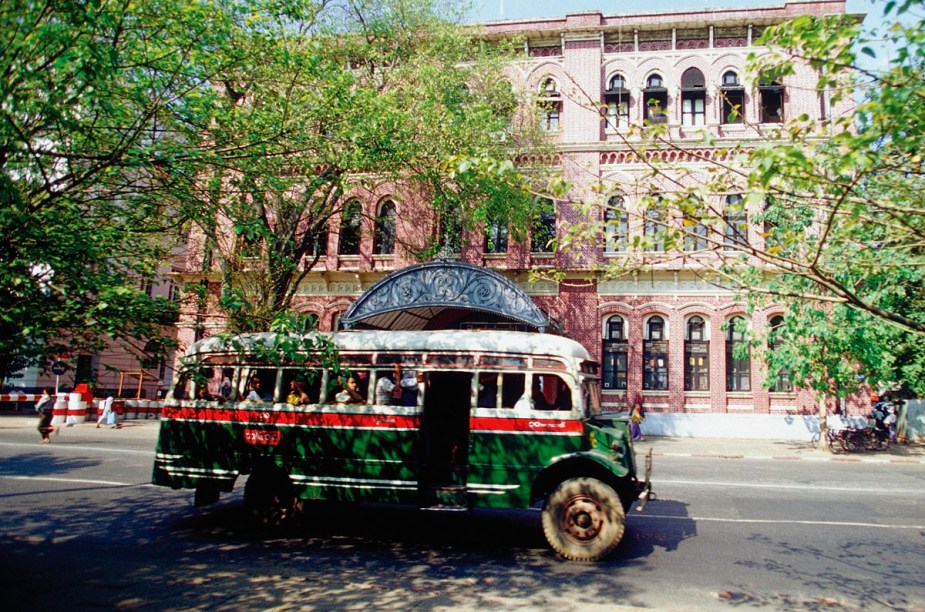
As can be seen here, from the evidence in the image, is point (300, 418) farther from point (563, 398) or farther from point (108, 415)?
point (108, 415)

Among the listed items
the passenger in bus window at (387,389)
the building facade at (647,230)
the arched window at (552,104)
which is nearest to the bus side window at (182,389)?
the passenger in bus window at (387,389)

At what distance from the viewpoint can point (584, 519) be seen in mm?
6980

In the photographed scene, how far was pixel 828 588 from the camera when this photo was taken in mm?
6055

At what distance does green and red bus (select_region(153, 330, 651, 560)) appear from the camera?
23.7ft

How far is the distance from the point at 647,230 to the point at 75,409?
23.1m

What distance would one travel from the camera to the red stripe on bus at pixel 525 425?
725 centimetres

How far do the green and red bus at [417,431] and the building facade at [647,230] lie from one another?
1322 centimetres

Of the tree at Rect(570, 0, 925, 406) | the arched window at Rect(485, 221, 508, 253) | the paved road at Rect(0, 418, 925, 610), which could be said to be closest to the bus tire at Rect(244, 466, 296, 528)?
the paved road at Rect(0, 418, 925, 610)

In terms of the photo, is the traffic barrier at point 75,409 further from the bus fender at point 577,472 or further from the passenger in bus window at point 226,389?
the bus fender at point 577,472

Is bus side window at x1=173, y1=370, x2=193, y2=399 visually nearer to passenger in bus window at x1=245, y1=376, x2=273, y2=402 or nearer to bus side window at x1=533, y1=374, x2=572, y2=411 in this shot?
passenger in bus window at x1=245, y1=376, x2=273, y2=402

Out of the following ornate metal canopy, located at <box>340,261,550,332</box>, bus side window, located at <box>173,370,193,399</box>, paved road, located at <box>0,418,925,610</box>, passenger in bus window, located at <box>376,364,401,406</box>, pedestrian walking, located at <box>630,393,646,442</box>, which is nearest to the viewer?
paved road, located at <box>0,418,925,610</box>

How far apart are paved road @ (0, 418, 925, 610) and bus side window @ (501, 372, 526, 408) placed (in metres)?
1.87

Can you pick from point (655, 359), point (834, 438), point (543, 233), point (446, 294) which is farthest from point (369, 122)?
point (834, 438)

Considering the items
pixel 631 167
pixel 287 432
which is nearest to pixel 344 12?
pixel 631 167
